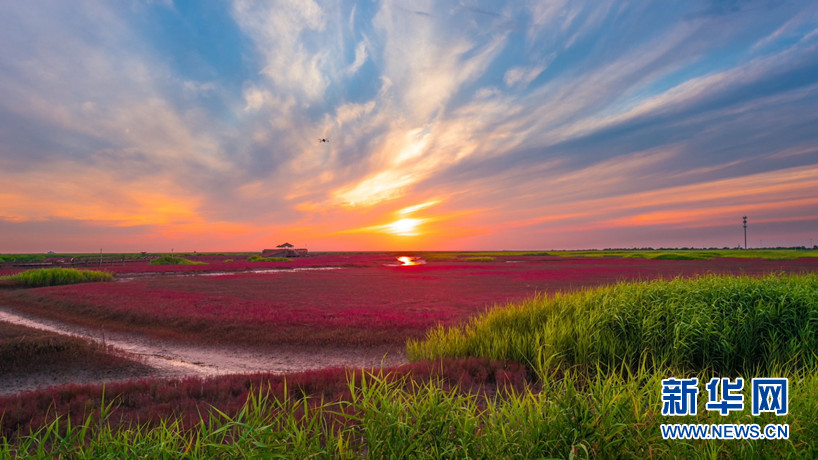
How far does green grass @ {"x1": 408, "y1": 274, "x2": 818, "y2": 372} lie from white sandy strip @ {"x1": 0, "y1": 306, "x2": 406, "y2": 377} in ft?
7.91

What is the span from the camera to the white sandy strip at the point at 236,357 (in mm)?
10844

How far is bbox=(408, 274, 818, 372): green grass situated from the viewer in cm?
812

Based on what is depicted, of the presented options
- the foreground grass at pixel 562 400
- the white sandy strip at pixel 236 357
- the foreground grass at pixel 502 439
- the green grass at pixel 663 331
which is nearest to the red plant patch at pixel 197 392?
the foreground grass at pixel 562 400

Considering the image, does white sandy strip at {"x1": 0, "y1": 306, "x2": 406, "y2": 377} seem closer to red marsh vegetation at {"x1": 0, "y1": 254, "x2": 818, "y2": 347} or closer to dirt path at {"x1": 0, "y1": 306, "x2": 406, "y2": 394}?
dirt path at {"x1": 0, "y1": 306, "x2": 406, "y2": 394}

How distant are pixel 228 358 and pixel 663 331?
12816mm

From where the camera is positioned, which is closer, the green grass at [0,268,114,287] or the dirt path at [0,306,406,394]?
the dirt path at [0,306,406,394]

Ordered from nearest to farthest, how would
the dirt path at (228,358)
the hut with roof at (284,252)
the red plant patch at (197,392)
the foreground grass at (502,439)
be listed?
the foreground grass at (502,439) → the red plant patch at (197,392) → the dirt path at (228,358) → the hut with roof at (284,252)

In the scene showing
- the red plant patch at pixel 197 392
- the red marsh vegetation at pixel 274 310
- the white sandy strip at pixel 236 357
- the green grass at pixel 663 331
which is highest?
the green grass at pixel 663 331

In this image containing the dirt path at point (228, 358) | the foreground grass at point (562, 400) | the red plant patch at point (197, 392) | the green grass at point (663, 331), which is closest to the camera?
the foreground grass at point (562, 400)

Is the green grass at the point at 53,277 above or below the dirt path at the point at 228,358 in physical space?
above

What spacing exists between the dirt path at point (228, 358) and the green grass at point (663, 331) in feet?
7.91

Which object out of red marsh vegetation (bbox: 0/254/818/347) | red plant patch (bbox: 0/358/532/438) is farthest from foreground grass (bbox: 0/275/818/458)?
red marsh vegetation (bbox: 0/254/818/347)

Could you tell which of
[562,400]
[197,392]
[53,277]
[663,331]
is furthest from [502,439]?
[53,277]

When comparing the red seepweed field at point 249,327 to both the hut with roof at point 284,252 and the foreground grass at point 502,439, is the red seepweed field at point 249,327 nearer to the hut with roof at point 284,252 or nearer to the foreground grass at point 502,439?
the foreground grass at point 502,439
